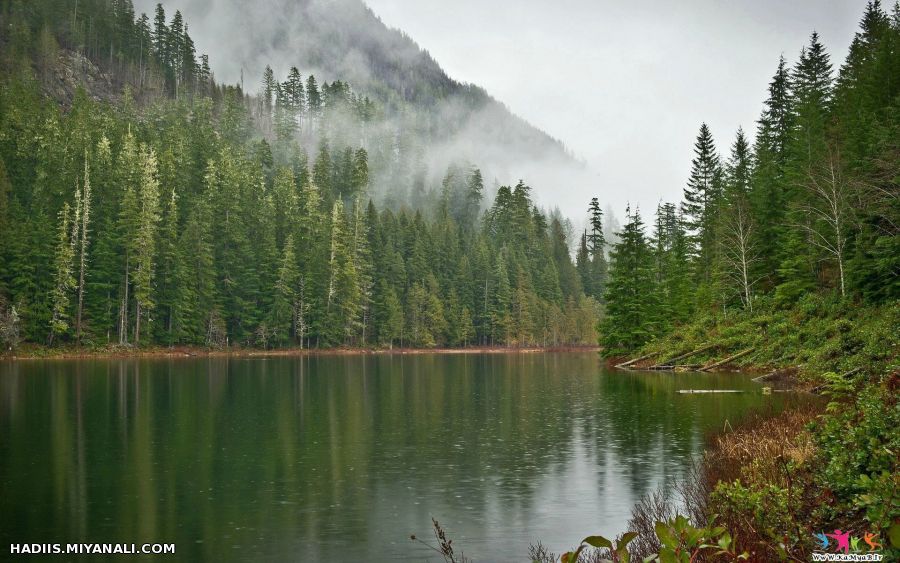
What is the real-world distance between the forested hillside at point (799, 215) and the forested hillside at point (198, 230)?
5065cm

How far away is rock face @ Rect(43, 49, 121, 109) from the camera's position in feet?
432

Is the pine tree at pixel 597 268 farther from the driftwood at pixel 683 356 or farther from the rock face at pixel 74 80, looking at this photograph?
the rock face at pixel 74 80

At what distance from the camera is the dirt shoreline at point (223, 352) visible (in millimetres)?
80438

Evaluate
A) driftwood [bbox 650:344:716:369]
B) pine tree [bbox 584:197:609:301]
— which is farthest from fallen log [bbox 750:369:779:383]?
pine tree [bbox 584:197:609:301]

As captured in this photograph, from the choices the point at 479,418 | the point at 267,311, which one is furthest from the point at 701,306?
the point at 267,311

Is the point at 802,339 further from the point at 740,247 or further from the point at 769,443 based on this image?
the point at 769,443

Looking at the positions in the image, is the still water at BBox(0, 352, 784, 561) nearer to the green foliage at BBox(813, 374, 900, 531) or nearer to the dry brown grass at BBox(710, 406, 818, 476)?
the dry brown grass at BBox(710, 406, 818, 476)

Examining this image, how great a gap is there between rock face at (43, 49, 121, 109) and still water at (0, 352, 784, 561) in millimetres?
102526

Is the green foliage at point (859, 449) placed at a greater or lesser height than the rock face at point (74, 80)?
lesser

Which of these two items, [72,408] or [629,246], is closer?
[72,408]

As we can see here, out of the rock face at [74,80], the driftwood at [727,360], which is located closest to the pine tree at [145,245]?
the rock face at [74,80]

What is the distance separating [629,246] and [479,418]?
142 ft

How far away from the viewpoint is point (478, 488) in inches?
810

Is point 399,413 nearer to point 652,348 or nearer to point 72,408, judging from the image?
point 72,408
